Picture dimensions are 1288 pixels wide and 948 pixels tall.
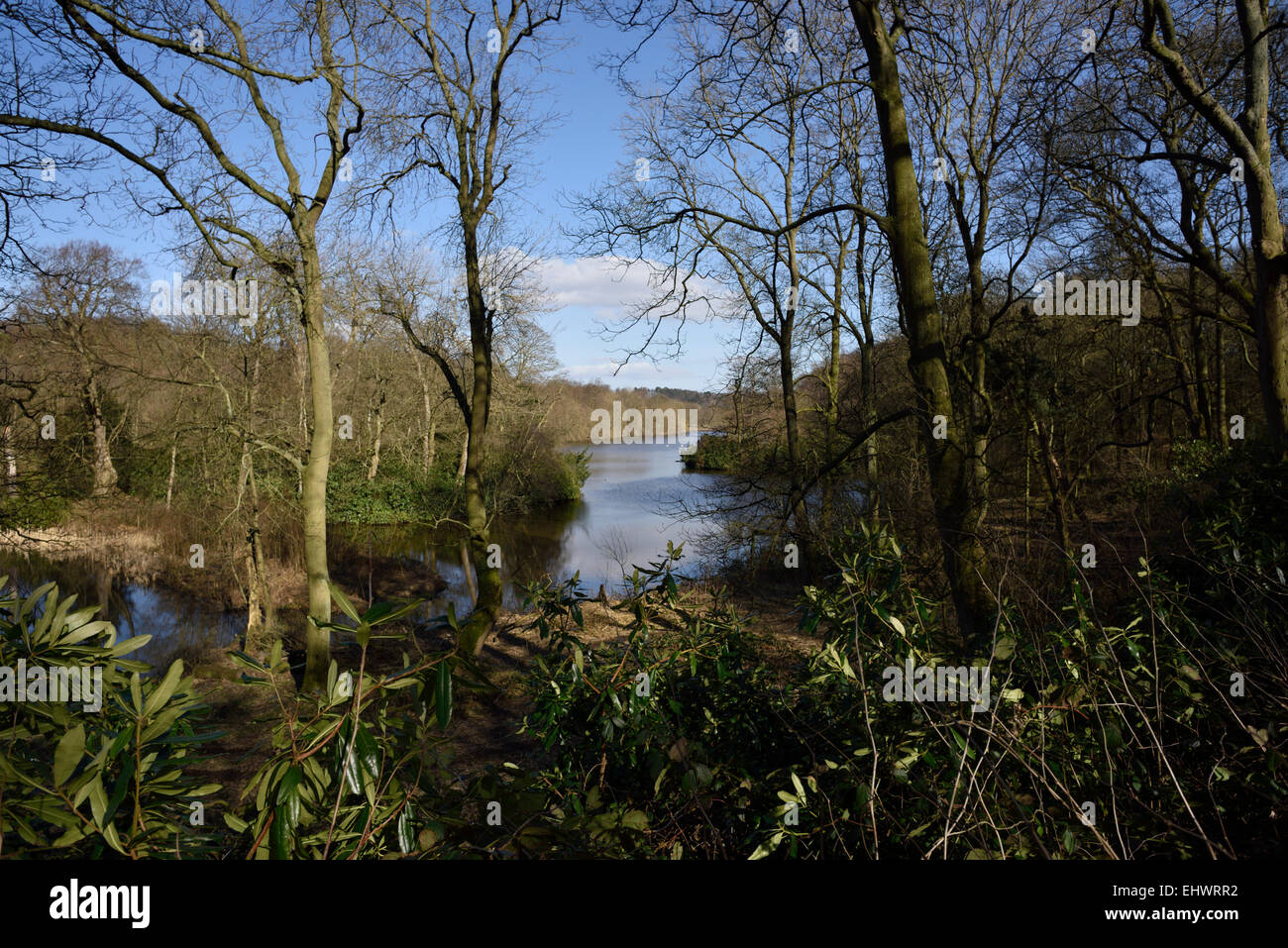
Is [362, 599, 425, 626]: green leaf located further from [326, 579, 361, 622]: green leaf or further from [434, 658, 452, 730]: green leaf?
[434, 658, 452, 730]: green leaf

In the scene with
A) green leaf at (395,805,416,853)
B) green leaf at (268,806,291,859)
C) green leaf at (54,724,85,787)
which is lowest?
green leaf at (395,805,416,853)

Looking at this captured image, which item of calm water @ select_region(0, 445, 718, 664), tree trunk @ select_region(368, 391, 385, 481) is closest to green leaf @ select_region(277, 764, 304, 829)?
calm water @ select_region(0, 445, 718, 664)

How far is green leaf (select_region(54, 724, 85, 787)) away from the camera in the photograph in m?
1.26

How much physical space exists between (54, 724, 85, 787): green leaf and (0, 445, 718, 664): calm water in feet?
24.0

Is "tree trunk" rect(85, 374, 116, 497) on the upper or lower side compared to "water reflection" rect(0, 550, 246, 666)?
upper

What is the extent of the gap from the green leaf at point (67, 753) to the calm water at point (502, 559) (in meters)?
7.33

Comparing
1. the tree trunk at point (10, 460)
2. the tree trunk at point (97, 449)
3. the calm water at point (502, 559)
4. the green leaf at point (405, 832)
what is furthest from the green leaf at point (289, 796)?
the tree trunk at point (97, 449)

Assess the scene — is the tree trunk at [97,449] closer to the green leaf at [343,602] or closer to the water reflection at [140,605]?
the water reflection at [140,605]

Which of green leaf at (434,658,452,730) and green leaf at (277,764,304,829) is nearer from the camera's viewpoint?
green leaf at (277,764,304,829)

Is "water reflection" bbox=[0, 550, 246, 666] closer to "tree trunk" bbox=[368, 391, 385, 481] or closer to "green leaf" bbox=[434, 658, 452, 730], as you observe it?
"tree trunk" bbox=[368, 391, 385, 481]

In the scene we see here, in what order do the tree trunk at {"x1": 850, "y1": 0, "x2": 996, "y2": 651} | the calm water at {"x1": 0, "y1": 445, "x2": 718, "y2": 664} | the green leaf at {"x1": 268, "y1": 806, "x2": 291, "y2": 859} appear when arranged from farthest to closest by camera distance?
the calm water at {"x1": 0, "y1": 445, "x2": 718, "y2": 664} → the tree trunk at {"x1": 850, "y1": 0, "x2": 996, "y2": 651} → the green leaf at {"x1": 268, "y1": 806, "x2": 291, "y2": 859}

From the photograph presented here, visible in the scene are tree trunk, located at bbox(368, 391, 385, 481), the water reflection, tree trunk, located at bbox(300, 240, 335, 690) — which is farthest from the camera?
tree trunk, located at bbox(368, 391, 385, 481)

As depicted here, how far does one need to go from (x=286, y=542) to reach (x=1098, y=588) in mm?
16812

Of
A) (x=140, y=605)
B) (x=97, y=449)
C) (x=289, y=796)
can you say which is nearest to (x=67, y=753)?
(x=289, y=796)
